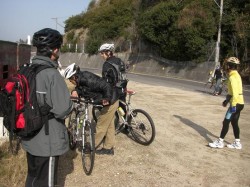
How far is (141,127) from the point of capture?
22.0 ft

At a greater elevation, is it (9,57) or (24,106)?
(9,57)

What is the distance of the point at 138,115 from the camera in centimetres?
675

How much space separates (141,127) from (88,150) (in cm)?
169

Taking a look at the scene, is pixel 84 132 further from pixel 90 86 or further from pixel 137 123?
pixel 137 123

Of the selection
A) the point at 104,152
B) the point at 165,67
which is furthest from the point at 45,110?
the point at 165,67

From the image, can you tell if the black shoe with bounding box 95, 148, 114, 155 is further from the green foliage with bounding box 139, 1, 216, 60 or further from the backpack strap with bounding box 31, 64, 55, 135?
the green foliage with bounding box 139, 1, 216, 60

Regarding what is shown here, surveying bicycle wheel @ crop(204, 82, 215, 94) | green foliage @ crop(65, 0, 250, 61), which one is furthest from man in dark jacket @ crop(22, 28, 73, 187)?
green foliage @ crop(65, 0, 250, 61)

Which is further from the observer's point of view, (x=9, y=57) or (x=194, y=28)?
(x=194, y=28)

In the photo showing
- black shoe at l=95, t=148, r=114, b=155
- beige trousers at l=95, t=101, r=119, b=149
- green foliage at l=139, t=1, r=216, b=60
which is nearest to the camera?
beige trousers at l=95, t=101, r=119, b=149

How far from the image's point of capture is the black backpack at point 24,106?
3.12m

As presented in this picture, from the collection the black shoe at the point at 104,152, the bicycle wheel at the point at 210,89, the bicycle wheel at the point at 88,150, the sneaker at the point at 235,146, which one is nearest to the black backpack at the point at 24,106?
the bicycle wheel at the point at 88,150

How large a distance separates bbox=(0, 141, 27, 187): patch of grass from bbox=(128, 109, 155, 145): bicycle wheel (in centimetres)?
221

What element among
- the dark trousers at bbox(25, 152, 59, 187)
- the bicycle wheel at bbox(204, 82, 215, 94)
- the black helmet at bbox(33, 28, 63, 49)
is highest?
the black helmet at bbox(33, 28, 63, 49)

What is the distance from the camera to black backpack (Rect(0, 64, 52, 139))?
3125 millimetres
